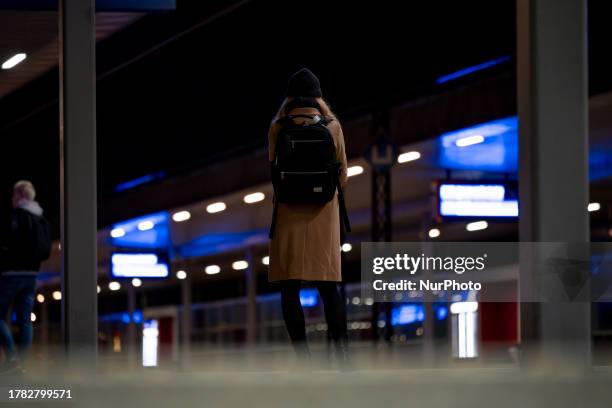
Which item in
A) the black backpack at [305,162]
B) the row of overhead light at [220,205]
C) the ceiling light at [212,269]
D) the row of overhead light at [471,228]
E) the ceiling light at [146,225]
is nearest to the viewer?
the black backpack at [305,162]

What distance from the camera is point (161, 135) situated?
2734cm

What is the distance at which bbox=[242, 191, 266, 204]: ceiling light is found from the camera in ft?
88.2

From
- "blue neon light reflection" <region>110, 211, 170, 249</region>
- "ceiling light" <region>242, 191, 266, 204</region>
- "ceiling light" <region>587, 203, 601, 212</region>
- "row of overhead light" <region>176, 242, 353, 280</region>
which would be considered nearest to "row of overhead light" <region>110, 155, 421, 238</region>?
"ceiling light" <region>242, 191, 266, 204</region>

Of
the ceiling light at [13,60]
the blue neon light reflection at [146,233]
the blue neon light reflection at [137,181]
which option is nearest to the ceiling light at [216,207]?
the blue neon light reflection at [146,233]

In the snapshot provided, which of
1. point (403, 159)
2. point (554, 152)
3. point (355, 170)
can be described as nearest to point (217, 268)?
point (355, 170)

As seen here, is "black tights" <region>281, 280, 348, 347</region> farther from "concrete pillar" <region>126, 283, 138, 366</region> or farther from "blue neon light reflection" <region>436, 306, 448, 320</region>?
"blue neon light reflection" <region>436, 306, 448, 320</region>

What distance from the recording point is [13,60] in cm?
1681

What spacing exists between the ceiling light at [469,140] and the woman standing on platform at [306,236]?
42.2 feet

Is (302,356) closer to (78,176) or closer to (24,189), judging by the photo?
(78,176)

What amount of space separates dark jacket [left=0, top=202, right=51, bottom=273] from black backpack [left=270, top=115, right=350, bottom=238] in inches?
144

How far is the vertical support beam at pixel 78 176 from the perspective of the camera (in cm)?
640

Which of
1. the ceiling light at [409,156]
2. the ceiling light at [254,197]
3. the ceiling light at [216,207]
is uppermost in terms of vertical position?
the ceiling light at [409,156]

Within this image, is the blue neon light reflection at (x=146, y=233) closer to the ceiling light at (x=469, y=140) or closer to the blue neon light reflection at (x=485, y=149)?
the blue neon light reflection at (x=485, y=149)

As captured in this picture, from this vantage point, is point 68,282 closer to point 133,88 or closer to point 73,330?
A: point 73,330
